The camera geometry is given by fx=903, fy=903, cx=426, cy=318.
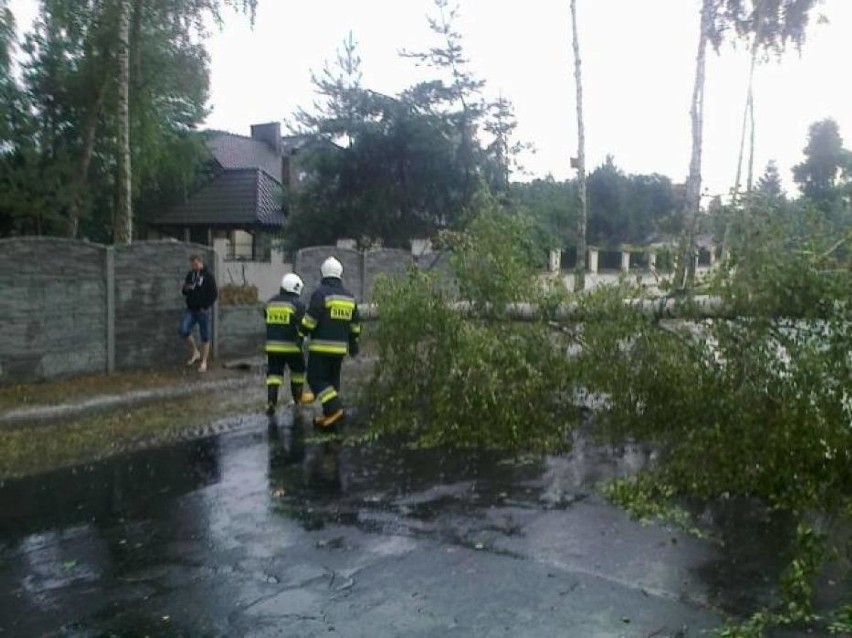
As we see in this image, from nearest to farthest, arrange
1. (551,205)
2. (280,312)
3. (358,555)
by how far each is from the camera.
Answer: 1. (358,555)
2. (280,312)
3. (551,205)

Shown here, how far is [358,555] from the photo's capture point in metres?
5.09

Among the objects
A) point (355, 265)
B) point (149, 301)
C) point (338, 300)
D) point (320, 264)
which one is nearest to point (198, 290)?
point (149, 301)

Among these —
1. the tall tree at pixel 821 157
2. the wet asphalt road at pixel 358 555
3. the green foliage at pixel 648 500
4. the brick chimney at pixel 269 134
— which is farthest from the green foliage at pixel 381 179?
the tall tree at pixel 821 157

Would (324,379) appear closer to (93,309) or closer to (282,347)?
(282,347)

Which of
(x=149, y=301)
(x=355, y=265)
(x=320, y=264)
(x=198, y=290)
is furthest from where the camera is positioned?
(x=355, y=265)

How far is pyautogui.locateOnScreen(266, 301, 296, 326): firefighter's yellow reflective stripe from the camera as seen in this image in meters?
9.32

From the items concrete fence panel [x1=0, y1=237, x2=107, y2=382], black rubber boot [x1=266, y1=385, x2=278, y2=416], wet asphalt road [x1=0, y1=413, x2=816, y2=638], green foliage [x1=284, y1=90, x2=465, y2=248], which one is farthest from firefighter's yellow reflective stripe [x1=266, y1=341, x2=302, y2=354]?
green foliage [x1=284, y1=90, x2=465, y2=248]

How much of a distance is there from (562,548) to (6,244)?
7972 mm

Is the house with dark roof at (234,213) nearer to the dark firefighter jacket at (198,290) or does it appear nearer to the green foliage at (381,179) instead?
the green foliage at (381,179)

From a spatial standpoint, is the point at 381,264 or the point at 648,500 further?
the point at 381,264

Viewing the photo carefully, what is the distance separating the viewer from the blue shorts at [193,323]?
12555 mm

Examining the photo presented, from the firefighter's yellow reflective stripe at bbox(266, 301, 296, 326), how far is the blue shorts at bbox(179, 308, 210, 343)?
3.55m

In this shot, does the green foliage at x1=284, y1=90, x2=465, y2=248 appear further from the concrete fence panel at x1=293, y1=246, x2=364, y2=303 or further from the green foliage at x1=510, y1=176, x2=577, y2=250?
the concrete fence panel at x1=293, y1=246, x2=364, y2=303

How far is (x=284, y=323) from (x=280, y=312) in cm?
13
